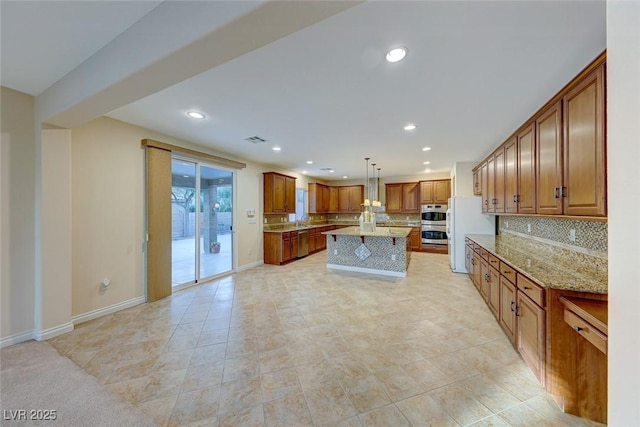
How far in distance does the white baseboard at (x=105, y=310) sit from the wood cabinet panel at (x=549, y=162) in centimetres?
526

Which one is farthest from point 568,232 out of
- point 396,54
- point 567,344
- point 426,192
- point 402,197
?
point 402,197

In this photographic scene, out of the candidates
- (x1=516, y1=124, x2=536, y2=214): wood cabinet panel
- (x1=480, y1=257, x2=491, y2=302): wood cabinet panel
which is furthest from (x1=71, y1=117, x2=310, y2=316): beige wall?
(x1=516, y1=124, x2=536, y2=214): wood cabinet panel

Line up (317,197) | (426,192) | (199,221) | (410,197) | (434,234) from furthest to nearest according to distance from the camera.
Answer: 1. (317,197)
2. (410,197)
3. (426,192)
4. (434,234)
5. (199,221)

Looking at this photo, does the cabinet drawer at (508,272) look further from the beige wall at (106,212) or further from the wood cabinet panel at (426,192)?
the wood cabinet panel at (426,192)

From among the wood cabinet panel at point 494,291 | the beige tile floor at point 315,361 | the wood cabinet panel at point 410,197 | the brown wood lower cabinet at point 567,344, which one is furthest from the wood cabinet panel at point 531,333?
the wood cabinet panel at point 410,197

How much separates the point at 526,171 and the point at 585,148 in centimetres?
118

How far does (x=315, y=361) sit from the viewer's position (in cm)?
217

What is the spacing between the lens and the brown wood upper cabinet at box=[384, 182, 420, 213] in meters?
7.85

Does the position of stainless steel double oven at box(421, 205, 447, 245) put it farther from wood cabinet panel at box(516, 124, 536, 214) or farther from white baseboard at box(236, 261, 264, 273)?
white baseboard at box(236, 261, 264, 273)

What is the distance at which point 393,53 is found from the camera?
1.82 m

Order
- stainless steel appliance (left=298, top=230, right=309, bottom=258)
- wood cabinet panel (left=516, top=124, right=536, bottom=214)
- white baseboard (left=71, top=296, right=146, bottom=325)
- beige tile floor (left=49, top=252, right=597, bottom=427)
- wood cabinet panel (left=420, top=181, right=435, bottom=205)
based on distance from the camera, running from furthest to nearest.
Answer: wood cabinet panel (left=420, top=181, right=435, bottom=205) < stainless steel appliance (left=298, top=230, right=309, bottom=258) < white baseboard (left=71, top=296, right=146, bottom=325) < wood cabinet panel (left=516, top=124, right=536, bottom=214) < beige tile floor (left=49, top=252, right=597, bottom=427)

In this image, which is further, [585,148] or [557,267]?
Result: [557,267]

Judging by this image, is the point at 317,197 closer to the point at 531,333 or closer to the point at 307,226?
the point at 307,226

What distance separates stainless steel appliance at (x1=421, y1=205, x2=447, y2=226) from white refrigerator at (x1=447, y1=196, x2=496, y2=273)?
6.99ft
